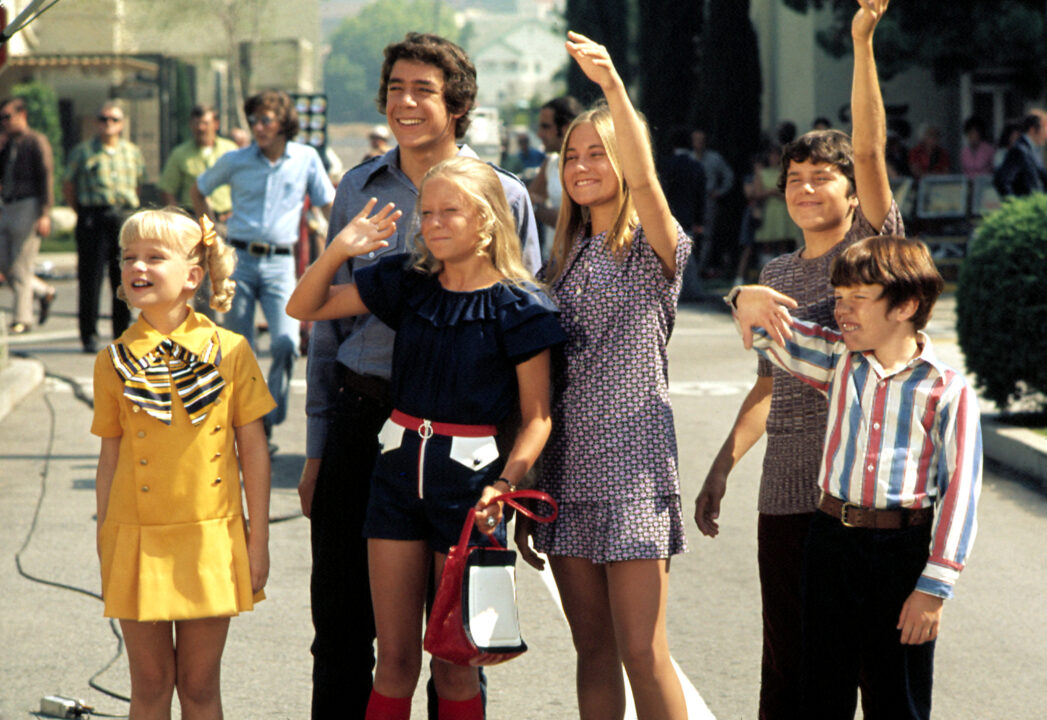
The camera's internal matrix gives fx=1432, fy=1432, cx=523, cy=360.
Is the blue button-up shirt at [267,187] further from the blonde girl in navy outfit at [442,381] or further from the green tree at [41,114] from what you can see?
the green tree at [41,114]

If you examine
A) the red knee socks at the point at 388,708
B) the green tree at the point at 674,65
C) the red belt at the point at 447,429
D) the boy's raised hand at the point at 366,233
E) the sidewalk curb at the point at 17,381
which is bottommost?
the sidewalk curb at the point at 17,381

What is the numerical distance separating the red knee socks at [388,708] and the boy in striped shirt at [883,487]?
998 millimetres

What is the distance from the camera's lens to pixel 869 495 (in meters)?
3.32

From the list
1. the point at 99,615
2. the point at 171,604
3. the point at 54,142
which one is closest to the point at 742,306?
the point at 171,604

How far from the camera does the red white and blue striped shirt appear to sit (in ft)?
10.5

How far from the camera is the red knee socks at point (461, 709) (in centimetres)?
358

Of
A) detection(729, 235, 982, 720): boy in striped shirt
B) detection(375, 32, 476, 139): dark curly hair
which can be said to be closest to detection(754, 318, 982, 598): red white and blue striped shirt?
detection(729, 235, 982, 720): boy in striped shirt

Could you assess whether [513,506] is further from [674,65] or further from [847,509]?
[674,65]

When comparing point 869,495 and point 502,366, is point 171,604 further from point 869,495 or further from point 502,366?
point 869,495

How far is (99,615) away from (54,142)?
28380mm

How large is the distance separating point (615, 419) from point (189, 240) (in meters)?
1.17

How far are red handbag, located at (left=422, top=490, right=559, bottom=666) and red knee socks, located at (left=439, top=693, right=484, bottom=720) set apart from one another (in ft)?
0.86

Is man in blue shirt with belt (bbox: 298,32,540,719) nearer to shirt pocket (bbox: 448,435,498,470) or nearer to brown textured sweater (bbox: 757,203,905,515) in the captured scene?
shirt pocket (bbox: 448,435,498,470)

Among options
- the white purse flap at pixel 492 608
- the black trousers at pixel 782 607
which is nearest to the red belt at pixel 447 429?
the white purse flap at pixel 492 608
